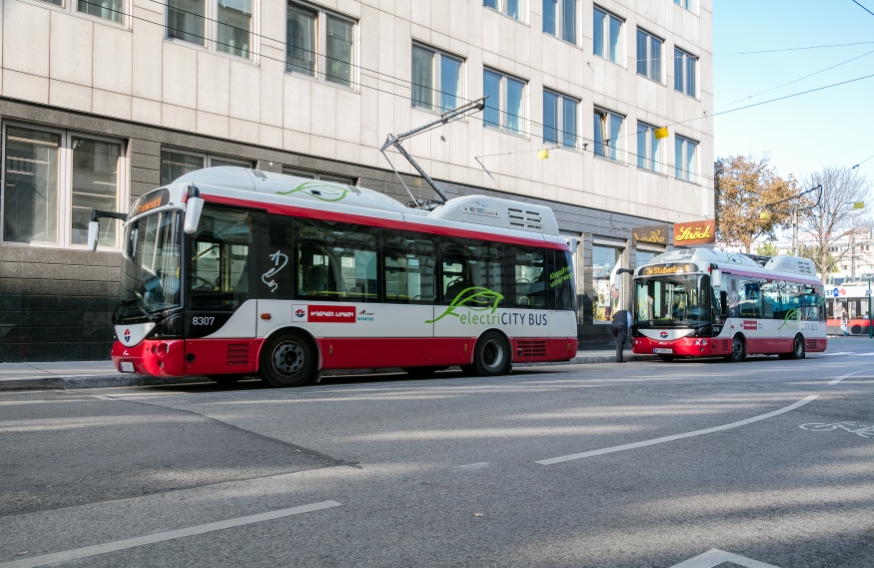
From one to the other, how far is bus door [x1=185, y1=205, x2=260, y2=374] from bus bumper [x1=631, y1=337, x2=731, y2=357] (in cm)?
1402

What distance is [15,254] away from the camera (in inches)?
570

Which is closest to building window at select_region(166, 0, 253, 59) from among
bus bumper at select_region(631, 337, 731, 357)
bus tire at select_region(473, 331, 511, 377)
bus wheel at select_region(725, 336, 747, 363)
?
bus tire at select_region(473, 331, 511, 377)

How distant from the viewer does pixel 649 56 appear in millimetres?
31688

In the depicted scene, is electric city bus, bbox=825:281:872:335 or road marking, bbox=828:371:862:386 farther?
electric city bus, bbox=825:281:872:335

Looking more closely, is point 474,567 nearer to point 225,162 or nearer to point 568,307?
point 568,307

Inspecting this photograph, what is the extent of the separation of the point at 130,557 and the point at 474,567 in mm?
1626

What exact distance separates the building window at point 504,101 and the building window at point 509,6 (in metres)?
2.14

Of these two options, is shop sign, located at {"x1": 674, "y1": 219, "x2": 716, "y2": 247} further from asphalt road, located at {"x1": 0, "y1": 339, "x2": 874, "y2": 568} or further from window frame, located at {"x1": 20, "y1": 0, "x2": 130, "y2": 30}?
window frame, located at {"x1": 20, "y1": 0, "x2": 130, "y2": 30}

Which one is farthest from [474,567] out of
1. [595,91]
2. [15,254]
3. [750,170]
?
[750,170]

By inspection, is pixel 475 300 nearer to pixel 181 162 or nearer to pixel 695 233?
pixel 181 162

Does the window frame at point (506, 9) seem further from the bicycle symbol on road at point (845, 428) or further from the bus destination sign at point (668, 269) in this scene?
the bicycle symbol on road at point (845, 428)

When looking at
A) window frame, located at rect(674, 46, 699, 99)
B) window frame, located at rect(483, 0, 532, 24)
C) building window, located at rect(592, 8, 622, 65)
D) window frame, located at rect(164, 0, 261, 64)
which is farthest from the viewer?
window frame, located at rect(674, 46, 699, 99)

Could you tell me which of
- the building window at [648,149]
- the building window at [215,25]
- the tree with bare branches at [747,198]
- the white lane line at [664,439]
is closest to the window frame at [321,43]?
the building window at [215,25]

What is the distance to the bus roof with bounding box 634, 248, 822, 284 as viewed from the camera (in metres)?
21.8
